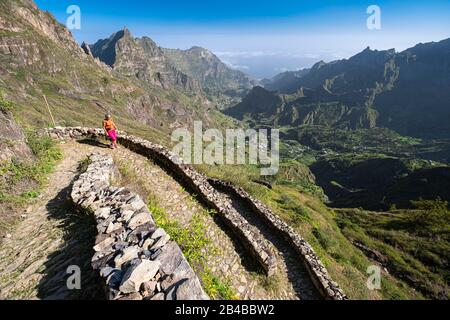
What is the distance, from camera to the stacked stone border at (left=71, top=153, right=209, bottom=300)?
6.38 metres

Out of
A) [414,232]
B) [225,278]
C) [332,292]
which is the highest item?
[225,278]

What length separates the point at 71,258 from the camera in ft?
27.7

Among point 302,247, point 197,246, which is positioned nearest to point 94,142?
point 197,246

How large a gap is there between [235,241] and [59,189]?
955cm

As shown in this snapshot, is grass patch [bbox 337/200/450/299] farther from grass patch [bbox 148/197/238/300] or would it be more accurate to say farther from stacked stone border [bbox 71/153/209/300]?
stacked stone border [bbox 71/153/209/300]

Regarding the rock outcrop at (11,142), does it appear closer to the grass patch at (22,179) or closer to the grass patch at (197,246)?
the grass patch at (22,179)

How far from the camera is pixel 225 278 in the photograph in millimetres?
11352

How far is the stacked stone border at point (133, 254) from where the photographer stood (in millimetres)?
6379
